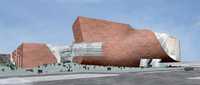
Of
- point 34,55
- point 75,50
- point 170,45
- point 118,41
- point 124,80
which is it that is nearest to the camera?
point 124,80

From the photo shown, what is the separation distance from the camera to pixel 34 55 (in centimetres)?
6438

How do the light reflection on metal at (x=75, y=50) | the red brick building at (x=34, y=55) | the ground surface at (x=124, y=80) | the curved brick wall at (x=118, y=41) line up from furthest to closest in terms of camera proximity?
1. the red brick building at (x=34, y=55)
2. the light reflection on metal at (x=75, y=50)
3. the curved brick wall at (x=118, y=41)
4. the ground surface at (x=124, y=80)

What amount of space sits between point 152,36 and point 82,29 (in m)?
13.1

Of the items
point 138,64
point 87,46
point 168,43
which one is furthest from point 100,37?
point 168,43

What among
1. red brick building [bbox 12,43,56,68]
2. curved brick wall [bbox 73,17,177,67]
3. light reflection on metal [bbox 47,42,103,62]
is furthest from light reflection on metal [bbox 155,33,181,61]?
red brick building [bbox 12,43,56,68]

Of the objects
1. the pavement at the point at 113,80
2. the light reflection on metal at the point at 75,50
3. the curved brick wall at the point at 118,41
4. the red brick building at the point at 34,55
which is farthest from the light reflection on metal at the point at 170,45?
the pavement at the point at 113,80

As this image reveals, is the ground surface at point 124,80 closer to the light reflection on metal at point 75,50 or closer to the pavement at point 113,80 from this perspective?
the pavement at point 113,80

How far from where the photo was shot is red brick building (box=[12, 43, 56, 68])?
2520 inches

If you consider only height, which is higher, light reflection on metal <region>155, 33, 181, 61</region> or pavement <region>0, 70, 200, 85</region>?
light reflection on metal <region>155, 33, 181, 61</region>

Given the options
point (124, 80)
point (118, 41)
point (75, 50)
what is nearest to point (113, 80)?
point (124, 80)

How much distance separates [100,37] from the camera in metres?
57.2

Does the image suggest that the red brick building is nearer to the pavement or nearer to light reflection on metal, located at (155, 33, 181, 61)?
light reflection on metal, located at (155, 33, 181, 61)

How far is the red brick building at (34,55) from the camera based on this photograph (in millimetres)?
64000

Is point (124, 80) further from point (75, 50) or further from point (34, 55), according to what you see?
point (34, 55)
